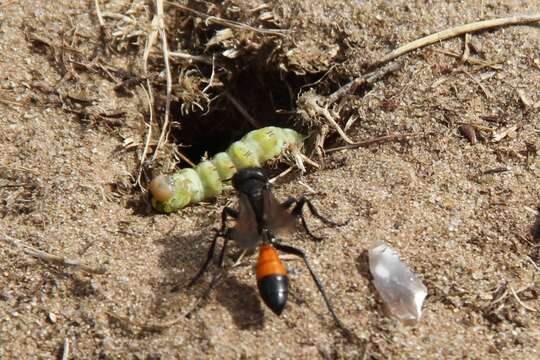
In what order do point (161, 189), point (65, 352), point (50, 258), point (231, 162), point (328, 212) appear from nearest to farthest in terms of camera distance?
point (65, 352)
point (50, 258)
point (328, 212)
point (161, 189)
point (231, 162)

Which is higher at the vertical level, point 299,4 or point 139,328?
point 299,4

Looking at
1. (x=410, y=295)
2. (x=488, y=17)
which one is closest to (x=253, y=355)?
(x=410, y=295)

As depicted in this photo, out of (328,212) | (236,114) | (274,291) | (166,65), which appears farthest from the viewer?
(236,114)

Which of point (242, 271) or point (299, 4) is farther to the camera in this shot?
point (299, 4)

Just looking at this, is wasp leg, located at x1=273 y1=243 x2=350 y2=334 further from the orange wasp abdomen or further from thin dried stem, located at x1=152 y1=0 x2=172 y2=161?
thin dried stem, located at x1=152 y1=0 x2=172 y2=161

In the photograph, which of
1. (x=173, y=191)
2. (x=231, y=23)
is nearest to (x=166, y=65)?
(x=231, y=23)

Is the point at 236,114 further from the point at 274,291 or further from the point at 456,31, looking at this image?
the point at 274,291

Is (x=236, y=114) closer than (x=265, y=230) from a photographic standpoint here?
No

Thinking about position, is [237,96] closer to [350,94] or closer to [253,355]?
[350,94]
